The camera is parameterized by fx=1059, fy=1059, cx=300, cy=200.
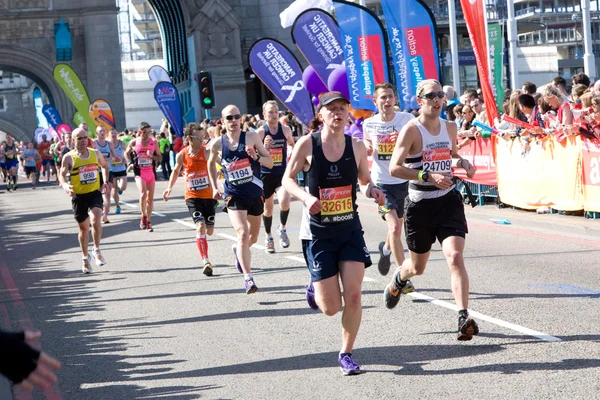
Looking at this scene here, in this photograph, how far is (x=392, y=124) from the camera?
34.6 ft

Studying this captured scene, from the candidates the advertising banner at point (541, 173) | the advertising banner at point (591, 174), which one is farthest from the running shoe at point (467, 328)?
the advertising banner at point (541, 173)

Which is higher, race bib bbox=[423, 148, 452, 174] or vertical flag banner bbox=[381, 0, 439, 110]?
vertical flag banner bbox=[381, 0, 439, 110]

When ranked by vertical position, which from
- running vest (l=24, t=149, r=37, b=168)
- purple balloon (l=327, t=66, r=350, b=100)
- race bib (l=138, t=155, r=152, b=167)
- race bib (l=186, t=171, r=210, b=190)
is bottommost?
race bib (l=186, t=171, r=210, b=190)

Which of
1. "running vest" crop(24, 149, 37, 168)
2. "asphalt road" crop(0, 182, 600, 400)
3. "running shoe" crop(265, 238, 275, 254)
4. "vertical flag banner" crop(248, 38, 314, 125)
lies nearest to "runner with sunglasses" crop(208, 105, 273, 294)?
"asphalt road" crop(0, 182, 600, 400)

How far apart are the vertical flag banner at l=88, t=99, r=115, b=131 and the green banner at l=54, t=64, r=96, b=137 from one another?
0.23 meters

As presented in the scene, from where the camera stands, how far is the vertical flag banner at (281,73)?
24.2 metres

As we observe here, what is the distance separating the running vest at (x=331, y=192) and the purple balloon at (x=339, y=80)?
1529 cm

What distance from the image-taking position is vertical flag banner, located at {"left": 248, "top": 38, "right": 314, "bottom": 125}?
24.2 metres

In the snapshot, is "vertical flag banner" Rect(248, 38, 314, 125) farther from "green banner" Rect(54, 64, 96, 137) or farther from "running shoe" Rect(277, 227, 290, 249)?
"green banner" Rect(54, 64, 96, 137)

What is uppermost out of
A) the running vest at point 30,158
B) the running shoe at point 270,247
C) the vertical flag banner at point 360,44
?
the vertical flag banner at point 360,44

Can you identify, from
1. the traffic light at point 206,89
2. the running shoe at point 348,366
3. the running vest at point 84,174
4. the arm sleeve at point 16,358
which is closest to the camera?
the arm sleeve at point 16,358

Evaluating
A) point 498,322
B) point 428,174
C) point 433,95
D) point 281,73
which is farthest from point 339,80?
point 428,174

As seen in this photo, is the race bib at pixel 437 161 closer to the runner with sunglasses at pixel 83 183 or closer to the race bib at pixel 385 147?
the race bib at pixel 385 147

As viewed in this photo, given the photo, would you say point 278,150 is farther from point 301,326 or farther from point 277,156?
point 301,326
